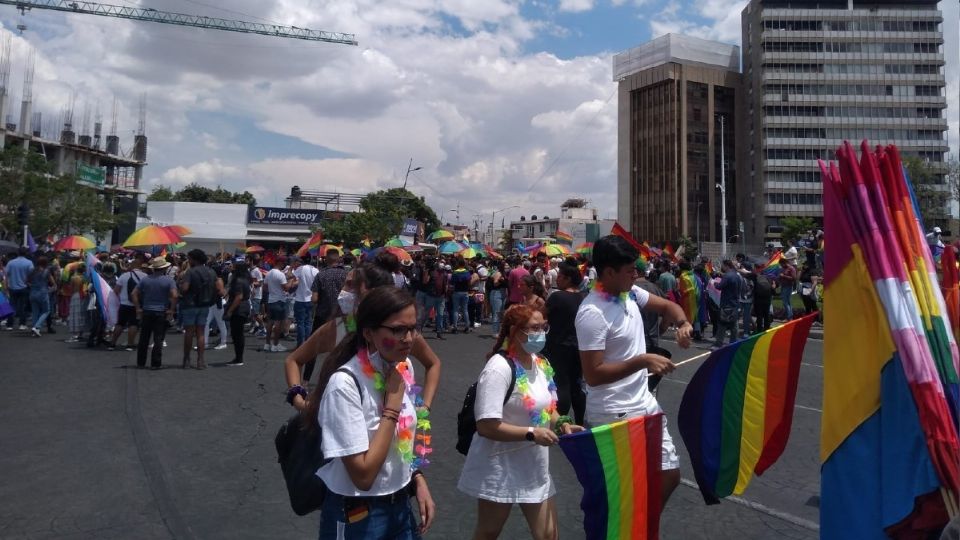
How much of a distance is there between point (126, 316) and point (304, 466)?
36.5 feet

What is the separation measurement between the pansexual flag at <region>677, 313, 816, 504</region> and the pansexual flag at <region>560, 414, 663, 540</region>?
57 cm

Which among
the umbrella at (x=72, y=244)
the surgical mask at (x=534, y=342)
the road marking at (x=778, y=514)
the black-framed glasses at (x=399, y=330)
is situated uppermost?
the umbrella at (x=72, y=244)

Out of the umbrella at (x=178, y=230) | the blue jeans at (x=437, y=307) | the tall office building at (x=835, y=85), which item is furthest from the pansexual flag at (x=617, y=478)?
the tall office building at (x=835, y=85)

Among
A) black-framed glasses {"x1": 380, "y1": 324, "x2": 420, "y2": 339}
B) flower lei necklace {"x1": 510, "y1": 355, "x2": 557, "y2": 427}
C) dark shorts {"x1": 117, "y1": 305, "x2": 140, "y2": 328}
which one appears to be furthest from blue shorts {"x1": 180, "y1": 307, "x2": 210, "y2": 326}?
black-framed glasses {"x1": 380, "y1": 324, "x2": 420, "y2": 339}

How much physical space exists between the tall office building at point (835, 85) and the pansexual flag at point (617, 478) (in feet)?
253

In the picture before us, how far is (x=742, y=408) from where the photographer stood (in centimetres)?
357

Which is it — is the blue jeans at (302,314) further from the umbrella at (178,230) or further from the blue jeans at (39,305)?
the blue jeans at (39,305)

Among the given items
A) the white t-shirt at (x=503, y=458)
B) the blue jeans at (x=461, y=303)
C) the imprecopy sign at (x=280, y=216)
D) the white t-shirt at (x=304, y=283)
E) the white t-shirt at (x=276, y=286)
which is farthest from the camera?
the imprecopy sign at (x=280, y=216)

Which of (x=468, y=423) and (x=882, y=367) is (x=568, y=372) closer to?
(x=468, y=423)

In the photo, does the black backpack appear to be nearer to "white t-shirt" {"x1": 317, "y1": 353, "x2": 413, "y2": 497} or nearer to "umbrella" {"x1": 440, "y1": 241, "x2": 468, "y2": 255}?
"white t-shirt" {"x1": 317, "y1": 353, "x2": 413, "y2": 497}

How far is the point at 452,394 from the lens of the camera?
8.66 meters

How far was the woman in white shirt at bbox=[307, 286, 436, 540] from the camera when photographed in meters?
2.34

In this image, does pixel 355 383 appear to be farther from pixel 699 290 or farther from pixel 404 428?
pixel 699 290

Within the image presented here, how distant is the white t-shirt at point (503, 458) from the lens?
10.6 feet
